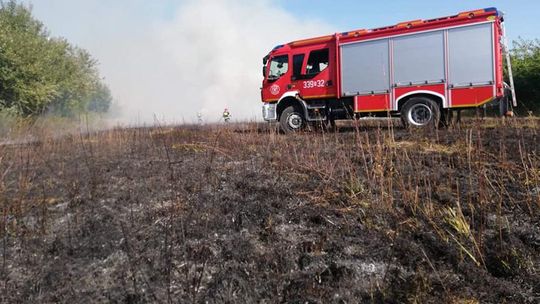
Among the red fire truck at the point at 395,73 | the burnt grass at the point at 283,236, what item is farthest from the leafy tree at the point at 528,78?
the burnt grass at the point at 283,236

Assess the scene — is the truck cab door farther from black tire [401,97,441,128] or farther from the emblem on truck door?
black tire [401,97,441,128]

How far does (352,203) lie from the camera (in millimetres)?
3277

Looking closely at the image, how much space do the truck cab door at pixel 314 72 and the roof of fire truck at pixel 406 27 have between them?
0.85ft

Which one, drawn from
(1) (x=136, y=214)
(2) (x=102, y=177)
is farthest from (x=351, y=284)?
(2) (x=102, y=177)

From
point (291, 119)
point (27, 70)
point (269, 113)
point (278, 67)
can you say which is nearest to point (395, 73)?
point (291, 119)

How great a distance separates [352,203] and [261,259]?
1.14 metres

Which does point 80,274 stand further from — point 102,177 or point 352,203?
point 102,177

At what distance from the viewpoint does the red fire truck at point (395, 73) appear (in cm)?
824

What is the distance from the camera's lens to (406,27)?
348 inches

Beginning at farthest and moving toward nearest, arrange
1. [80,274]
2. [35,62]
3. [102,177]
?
[35,62] → [102,177] → [80,274]

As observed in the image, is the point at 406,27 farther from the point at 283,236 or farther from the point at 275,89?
the point at 283,236

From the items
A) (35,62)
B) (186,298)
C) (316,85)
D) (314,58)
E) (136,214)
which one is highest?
(35,62)

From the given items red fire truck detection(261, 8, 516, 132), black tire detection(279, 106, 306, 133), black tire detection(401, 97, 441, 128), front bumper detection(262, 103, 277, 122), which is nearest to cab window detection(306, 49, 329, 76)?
red fire truck detection(261, 8, 516, 132)

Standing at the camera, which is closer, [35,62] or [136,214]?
[136,214]
